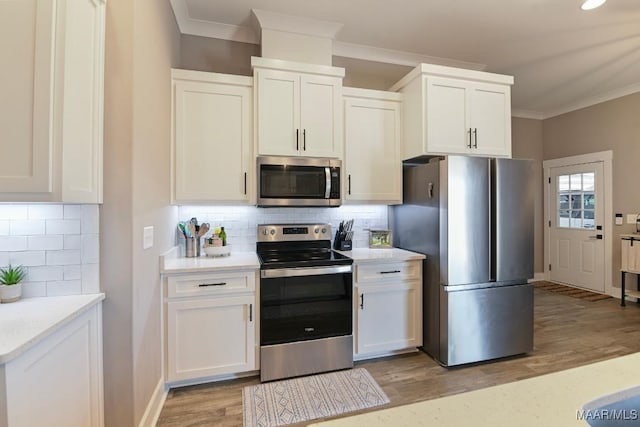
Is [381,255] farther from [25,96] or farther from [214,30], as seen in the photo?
[214,30]

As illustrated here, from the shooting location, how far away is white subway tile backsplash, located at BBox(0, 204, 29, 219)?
1.42 metres

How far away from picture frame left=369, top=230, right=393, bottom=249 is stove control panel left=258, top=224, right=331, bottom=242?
0.46 meters

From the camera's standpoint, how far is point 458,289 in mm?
2434

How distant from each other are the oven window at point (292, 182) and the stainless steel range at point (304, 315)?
1.73 ft

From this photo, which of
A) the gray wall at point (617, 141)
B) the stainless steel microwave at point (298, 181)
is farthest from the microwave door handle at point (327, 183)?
the gray wall at point (617, 141)

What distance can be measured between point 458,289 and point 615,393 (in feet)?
5.98

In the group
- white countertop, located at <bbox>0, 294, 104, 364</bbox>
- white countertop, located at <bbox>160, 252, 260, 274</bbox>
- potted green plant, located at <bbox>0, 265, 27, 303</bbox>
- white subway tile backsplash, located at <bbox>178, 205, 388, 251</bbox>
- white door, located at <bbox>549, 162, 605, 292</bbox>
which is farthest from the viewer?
white door, located at <bbox>549, 162, 605, 292</bbox>

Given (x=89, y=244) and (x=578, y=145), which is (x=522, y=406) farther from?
(x=578, y=145)

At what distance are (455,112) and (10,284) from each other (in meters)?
3.22

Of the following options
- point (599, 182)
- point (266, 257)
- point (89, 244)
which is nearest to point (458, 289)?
point (266, 257)

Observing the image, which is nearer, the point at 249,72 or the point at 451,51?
the point at 249,72

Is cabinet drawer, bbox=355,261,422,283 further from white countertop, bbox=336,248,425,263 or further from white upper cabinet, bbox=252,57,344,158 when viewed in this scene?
white upper cabinet, bbox=252,57,344,158

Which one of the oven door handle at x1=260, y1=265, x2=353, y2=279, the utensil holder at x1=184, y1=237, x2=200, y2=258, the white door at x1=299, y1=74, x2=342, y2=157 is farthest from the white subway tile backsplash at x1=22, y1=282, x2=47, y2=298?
the white door at x1=299, y1=74, x2=342, y2=157

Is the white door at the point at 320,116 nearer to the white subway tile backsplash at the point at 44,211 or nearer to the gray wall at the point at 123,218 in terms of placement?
the gray wall at the point at 123,218
